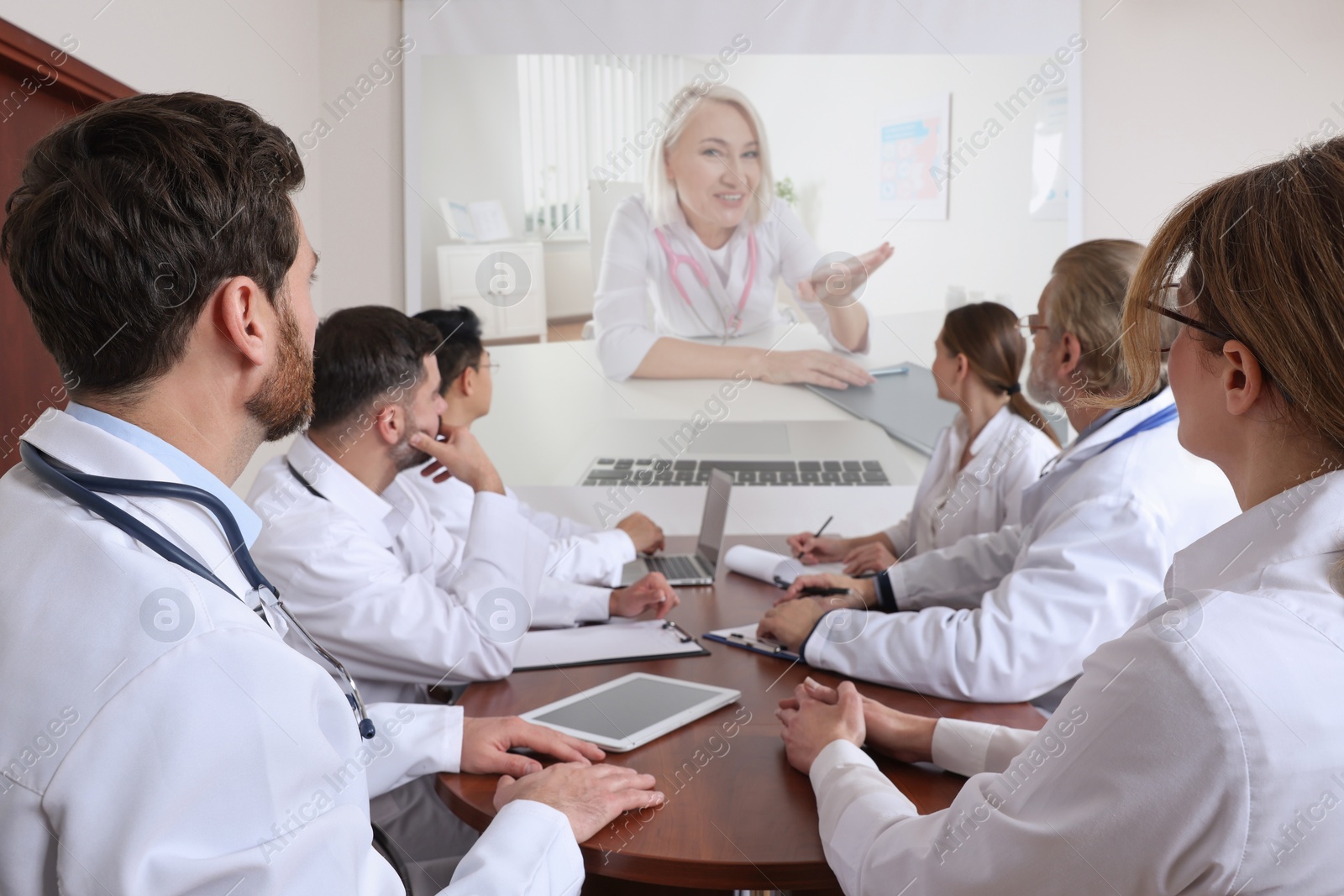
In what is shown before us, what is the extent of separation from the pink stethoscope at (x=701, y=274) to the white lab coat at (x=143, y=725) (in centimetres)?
344

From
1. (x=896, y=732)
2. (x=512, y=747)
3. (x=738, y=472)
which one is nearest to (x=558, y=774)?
(x=512, y=747)

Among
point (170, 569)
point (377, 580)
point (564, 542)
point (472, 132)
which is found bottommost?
point (564, 542)

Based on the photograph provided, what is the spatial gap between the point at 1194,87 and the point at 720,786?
13.5 ft

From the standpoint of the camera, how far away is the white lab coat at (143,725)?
709 millimetres

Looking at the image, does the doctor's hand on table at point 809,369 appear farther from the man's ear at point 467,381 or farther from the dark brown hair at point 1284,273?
the dark brown hair at point 1284,273

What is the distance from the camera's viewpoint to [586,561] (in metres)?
2.55

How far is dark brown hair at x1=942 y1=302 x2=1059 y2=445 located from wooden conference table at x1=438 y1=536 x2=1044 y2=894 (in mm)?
1257

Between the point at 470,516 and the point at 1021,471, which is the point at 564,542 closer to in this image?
the point at 470,516

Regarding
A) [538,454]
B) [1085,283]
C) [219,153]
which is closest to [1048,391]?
[1085,283]

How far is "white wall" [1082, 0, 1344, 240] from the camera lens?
413 cm

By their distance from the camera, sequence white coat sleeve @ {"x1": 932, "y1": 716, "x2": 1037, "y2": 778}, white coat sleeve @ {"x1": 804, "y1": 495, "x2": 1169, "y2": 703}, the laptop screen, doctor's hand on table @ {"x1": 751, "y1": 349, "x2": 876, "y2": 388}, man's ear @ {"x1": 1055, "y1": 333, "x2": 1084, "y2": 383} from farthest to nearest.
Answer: doctor's hand on table @ {"x1": 751, "y1": 349, "x2": 876, "y2": 388} → the laptop screen → man's ear @ {"x1": 1055, "y1": 333, "x2": 1084, "y2": 383} → white coat sleeve @ {"x1": 804, "y1": 495, "x2": 1169, "y2": 703} → white coat sleeve @ {"x1": 932, "y1": 716, "x2": 1037, "y2": 778}

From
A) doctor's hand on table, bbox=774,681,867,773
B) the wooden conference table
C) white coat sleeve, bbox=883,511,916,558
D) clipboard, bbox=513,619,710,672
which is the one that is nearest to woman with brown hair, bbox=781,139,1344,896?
the wooden conference table

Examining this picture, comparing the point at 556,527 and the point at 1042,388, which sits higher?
the point at 1042,388

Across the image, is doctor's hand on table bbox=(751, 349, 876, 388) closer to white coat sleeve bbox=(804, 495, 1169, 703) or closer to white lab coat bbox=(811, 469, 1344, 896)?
white coat sleeve bbox=(804, 495, 1169, 703)
